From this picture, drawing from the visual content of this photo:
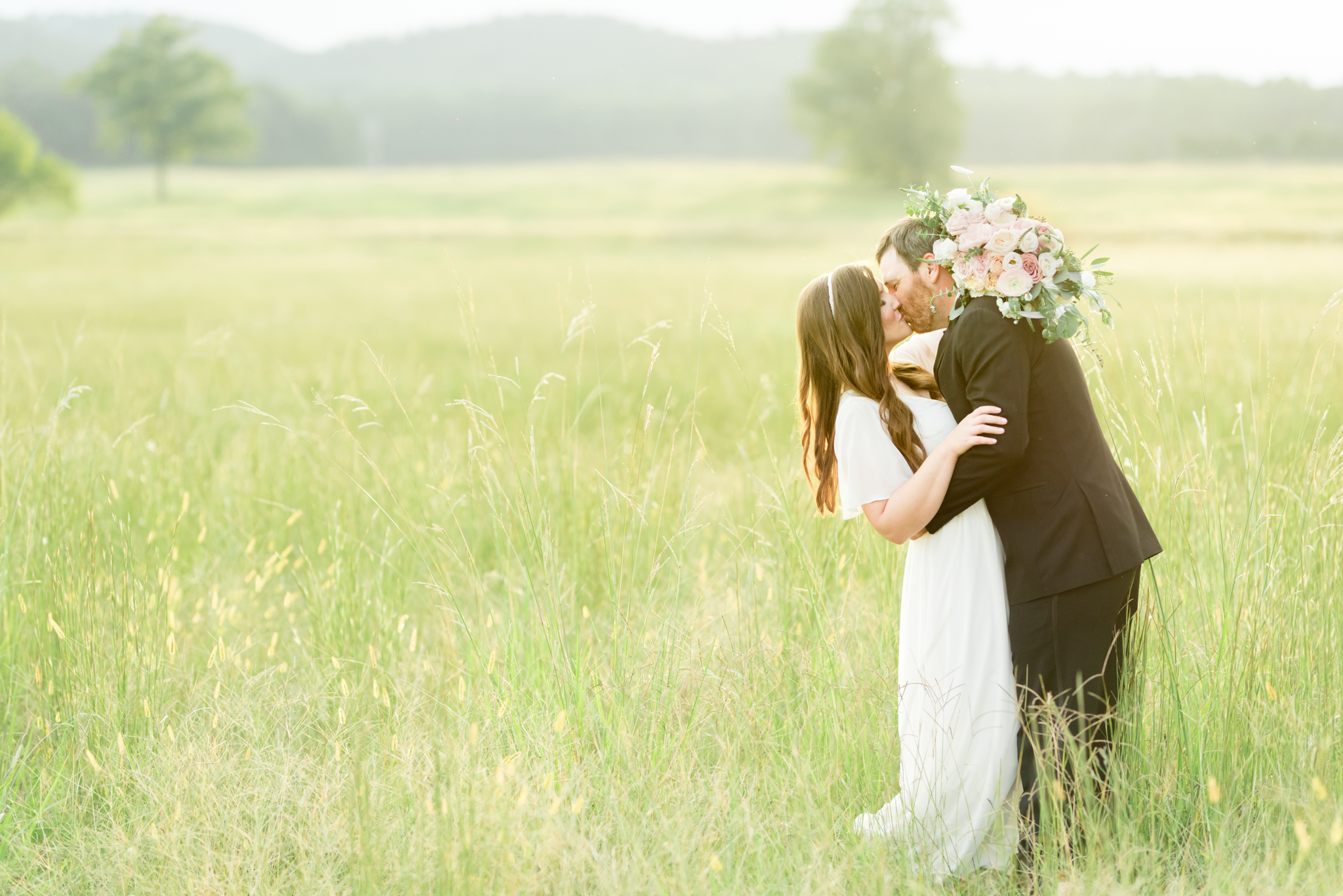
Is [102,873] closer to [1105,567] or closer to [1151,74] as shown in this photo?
[1105,567]

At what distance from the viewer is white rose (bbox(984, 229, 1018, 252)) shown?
248 centimetres

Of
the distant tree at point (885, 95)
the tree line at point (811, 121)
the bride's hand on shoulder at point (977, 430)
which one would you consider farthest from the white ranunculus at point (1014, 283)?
the distant tree at point (885, 95)

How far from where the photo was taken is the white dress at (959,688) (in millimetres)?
2666

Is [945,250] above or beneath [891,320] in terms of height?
above

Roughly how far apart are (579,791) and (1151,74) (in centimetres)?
7100

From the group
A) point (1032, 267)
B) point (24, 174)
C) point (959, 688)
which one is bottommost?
point (959, 688)

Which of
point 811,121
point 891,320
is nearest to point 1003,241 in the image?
point 891,320

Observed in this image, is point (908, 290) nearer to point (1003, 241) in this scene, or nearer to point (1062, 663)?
point (1003, 241)

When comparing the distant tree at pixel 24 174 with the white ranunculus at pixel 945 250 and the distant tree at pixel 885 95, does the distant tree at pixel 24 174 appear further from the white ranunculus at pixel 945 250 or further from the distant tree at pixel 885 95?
the white ranunculus at pixel 945 250

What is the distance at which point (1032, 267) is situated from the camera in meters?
2.49

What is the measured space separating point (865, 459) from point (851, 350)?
292mm

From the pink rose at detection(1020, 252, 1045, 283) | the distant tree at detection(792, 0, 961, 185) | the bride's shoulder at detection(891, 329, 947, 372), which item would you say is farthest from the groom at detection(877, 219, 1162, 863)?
the distant tree at detection(792, 0, 961, 185)

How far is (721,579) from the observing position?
4.44 meters

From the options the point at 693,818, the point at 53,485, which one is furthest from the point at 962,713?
the point at 53,485
